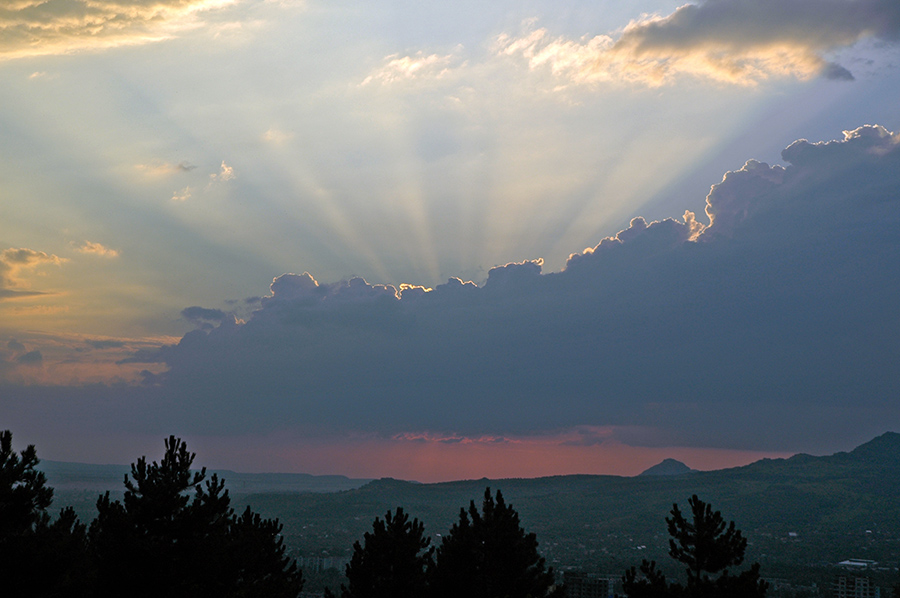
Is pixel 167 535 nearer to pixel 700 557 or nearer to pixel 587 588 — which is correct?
pixel 700 557

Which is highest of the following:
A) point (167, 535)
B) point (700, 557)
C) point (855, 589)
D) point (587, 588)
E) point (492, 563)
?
point (167, 535)

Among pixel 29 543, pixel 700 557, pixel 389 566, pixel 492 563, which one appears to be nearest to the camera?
pixel 29 543

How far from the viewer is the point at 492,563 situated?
4581cm

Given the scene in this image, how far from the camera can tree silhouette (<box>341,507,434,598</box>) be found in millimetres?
46844

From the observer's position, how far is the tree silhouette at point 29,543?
104ft

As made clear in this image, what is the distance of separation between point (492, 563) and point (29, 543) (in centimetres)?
2549

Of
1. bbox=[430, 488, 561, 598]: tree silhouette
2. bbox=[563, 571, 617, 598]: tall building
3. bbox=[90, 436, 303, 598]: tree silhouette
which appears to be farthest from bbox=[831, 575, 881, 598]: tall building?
bbox=[90, 436, 303, 598]: tree silhouette

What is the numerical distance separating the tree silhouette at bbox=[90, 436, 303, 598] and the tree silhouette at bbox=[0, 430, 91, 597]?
4.95 ft

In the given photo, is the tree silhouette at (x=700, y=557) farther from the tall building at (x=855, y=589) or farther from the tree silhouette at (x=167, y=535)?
the tall building at (x=855, y=589)

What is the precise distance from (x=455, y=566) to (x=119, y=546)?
20.6 meters

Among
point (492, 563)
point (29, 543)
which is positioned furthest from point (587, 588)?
point (29, 543)

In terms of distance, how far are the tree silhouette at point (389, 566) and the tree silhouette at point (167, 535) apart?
34.5 ft

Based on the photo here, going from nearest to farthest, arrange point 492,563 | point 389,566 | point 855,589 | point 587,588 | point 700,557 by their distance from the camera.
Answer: point 700,557 → point 492,563 → point 389,566 → point 587,588 → point 855,589

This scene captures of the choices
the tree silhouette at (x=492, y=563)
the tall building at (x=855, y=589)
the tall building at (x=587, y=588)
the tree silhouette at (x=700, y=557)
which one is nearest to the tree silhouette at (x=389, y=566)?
the tree silhouette at (x=492, y=563)
